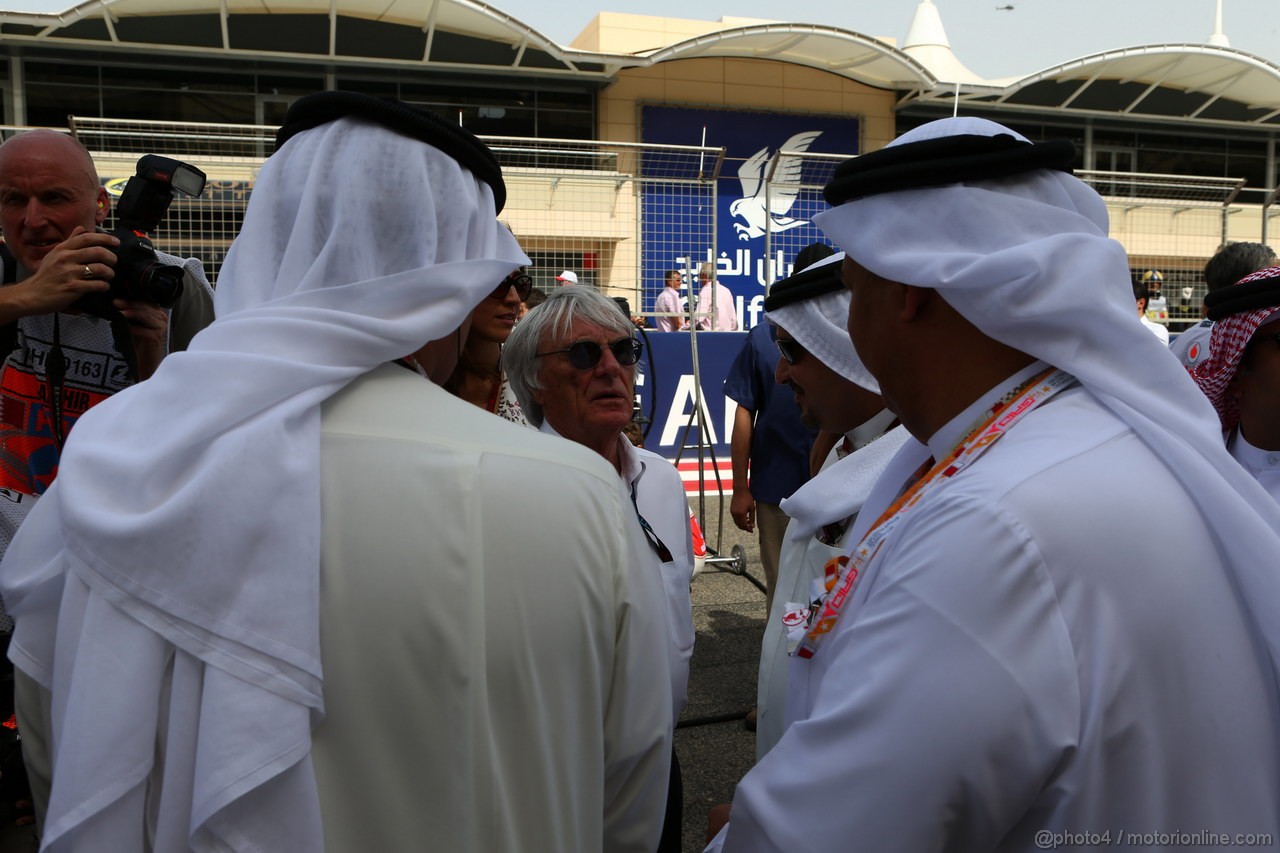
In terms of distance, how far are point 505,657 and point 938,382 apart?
0.77 meters

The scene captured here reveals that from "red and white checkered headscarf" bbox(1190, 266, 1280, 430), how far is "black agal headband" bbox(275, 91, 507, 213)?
2338 millimetres

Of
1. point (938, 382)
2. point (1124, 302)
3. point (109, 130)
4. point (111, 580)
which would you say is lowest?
point (111, 580)

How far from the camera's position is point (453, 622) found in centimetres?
131

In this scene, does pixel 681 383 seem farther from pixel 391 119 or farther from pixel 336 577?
pixel 336 577

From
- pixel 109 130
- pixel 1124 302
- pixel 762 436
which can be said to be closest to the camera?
pixel 1124 302

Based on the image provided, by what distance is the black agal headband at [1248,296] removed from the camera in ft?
9.13

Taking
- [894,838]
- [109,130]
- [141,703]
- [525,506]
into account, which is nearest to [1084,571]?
[894,838]

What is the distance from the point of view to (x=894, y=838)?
1224mm

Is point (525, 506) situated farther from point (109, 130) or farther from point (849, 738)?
point (109, 130)

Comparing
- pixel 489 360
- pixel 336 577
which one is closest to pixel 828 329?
pixel 489 360

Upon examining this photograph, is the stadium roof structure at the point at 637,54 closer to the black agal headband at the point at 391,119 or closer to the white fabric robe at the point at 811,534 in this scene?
the white fabric robe at the point at 811,534

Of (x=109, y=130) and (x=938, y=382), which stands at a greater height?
(x=109, y=130)

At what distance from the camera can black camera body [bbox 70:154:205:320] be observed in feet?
8.38

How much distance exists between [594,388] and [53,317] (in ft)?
5.00
